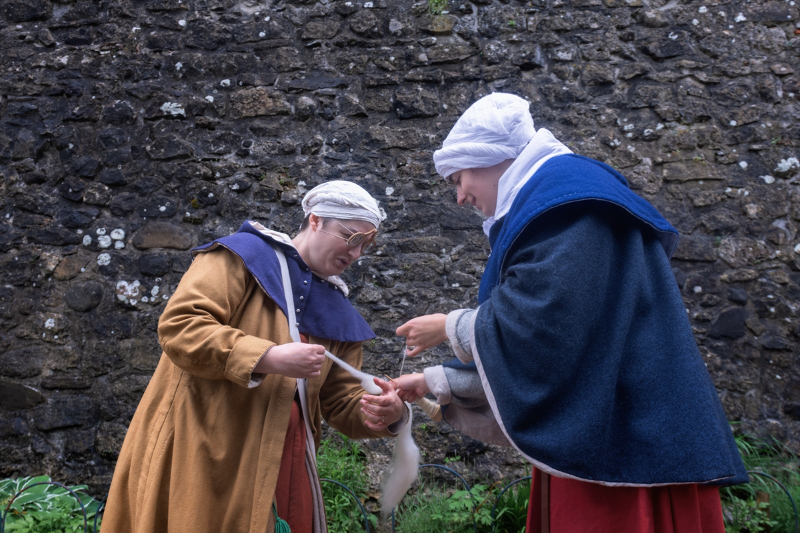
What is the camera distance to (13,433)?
12.2 ft

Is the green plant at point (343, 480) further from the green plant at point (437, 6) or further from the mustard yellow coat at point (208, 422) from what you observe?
the green plant at point (437, 6)

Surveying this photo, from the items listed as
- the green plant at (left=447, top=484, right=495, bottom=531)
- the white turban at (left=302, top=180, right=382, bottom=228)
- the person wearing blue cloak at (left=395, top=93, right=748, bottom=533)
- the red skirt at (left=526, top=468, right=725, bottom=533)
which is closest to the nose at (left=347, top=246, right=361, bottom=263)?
the white turban at (left=302, top=180, right=382, bottom=228)

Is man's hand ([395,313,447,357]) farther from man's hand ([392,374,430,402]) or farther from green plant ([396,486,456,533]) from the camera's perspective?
green plant ([396,486,456,533])

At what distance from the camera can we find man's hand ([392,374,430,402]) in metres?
1.88

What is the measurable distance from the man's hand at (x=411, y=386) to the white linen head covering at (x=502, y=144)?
582 mm

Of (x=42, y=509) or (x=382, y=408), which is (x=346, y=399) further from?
(x=42, y=509)

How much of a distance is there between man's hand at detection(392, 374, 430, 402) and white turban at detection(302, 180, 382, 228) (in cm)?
57

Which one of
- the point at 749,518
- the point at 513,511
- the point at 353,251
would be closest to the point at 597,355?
the point at 353,251

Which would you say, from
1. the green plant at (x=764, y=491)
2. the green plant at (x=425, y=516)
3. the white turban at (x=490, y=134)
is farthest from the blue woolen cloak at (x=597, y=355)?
the green plant at (x=764, y=491)

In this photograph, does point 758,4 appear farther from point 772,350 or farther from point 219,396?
point 219,396

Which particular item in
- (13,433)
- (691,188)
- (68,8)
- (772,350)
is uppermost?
(68,8)

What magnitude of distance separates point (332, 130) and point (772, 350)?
3272mm

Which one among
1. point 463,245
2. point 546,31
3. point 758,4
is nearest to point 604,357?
point 463,245

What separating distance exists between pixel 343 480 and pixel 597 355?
2.50 metres
